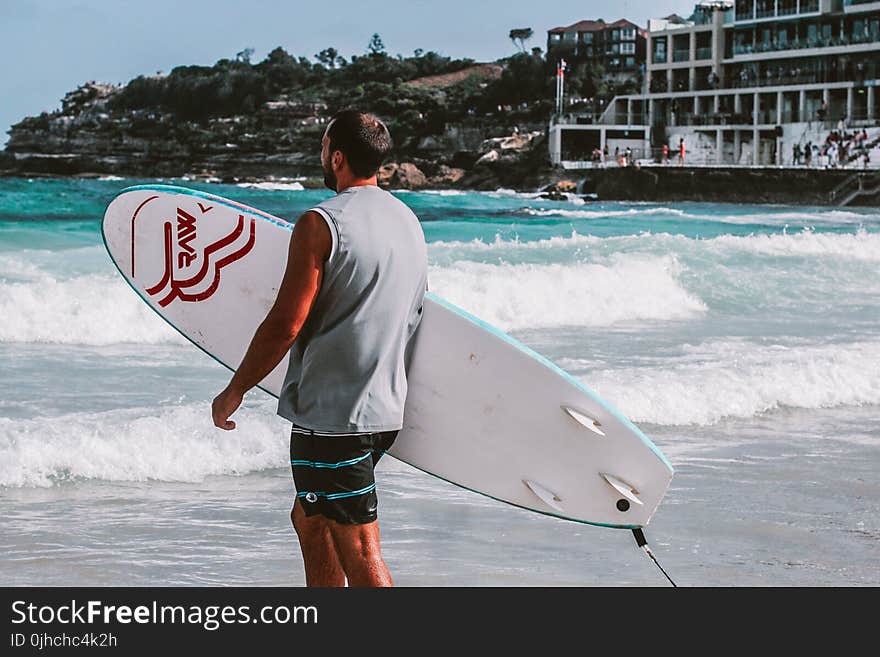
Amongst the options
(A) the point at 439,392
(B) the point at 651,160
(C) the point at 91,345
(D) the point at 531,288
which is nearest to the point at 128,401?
(C) the point at 91,345

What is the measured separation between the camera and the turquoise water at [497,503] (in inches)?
123

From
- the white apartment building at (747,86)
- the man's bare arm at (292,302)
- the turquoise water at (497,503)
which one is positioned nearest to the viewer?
the man's bare arm at (292,302)

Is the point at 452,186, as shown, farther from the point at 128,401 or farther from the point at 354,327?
the point at 354,327

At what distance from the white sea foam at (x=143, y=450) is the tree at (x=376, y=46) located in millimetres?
76654

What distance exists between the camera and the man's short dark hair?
203 cm

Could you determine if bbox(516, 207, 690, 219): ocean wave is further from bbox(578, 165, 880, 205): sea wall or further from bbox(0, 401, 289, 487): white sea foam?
bbox(0, 401, 289, 487): white sea foam

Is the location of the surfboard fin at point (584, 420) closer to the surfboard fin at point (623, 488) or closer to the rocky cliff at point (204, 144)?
the surfboard fin at point (623, 488)

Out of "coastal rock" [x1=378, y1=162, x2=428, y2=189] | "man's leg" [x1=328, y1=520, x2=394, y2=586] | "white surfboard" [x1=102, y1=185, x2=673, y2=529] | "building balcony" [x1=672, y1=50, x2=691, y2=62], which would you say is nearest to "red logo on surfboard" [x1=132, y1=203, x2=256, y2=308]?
"white surfboard" [x1=102, y1=185, x2=673, y2=529]

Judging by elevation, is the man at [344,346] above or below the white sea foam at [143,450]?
above

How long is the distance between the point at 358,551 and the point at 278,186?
180 ft

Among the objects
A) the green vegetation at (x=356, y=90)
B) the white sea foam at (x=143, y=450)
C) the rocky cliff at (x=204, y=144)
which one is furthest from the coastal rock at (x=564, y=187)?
the white sea foam at (x=143, y=450)

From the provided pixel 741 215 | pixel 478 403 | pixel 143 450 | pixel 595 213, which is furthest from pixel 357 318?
pixel 595 213

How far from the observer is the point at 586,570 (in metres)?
3.06

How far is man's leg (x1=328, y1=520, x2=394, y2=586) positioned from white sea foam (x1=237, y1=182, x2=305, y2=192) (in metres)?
51.1
